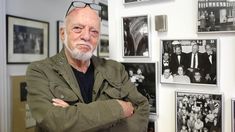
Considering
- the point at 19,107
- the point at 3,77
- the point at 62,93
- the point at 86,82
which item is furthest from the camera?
the point at 19,107

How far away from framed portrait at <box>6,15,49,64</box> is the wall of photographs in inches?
47.8

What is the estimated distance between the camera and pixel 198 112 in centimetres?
116

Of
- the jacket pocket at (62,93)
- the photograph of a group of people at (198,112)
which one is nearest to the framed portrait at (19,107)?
the jacket pocket at (62,93)

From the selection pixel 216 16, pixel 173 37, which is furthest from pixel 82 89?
pixel 216 16

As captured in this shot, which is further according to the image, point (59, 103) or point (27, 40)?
point (27, 40)

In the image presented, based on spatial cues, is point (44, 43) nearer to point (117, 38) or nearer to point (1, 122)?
point (1, 122)

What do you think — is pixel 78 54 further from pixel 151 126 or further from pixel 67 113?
pixel 151 126

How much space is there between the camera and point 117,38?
4.54ft

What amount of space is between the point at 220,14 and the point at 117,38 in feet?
1.70

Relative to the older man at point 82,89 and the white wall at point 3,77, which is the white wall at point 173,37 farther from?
the white wall at point 3,77

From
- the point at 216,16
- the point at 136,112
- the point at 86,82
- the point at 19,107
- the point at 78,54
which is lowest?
the point at 19,107

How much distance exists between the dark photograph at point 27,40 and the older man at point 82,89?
121 centimetres

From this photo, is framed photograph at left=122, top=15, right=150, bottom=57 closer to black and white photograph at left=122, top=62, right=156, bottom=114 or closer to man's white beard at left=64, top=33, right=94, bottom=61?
black and white photograph at left=122, top=62, right=156, bottom=114

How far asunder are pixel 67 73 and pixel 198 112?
599 mm
